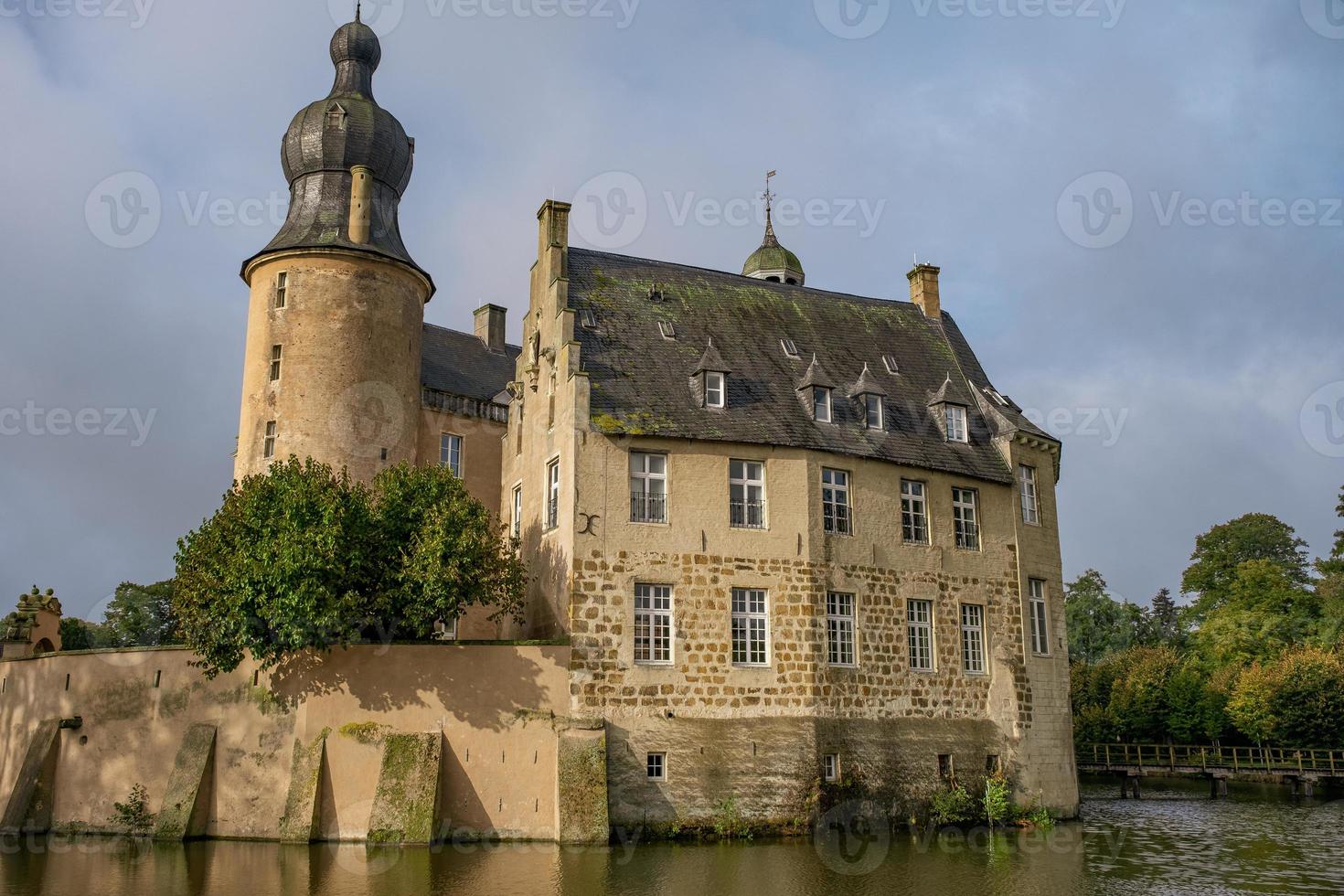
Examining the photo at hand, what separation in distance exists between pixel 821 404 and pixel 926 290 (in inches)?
340

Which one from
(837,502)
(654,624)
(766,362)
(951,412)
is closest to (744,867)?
(654,624)

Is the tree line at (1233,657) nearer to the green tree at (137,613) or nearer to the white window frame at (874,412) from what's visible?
the white window frame at (874,412)

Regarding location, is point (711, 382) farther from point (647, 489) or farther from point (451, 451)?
point (451, 451)

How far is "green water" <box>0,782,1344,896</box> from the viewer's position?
1817cm

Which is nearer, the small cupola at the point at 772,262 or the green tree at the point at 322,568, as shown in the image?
the green tree at the point at 322,568

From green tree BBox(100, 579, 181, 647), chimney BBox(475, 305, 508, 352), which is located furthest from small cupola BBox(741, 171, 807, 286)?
green tree BBox(100, 579, 181, 647)

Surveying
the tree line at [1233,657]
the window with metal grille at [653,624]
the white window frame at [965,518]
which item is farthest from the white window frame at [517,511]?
the tree line at [1233,657]

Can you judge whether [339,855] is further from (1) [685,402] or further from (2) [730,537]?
(1) [685,402]

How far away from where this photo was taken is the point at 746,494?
90.6 ft

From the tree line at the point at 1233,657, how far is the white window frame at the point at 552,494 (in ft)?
103

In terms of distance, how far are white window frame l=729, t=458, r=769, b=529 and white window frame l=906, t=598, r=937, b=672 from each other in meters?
4.40

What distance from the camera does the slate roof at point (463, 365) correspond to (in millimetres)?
37156

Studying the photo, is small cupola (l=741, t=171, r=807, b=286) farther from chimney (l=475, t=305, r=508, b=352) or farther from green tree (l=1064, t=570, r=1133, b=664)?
green tree (l=1064, t=570, r=1133, b=664)

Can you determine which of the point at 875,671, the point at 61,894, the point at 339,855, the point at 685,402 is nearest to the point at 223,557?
the point at 339,855
